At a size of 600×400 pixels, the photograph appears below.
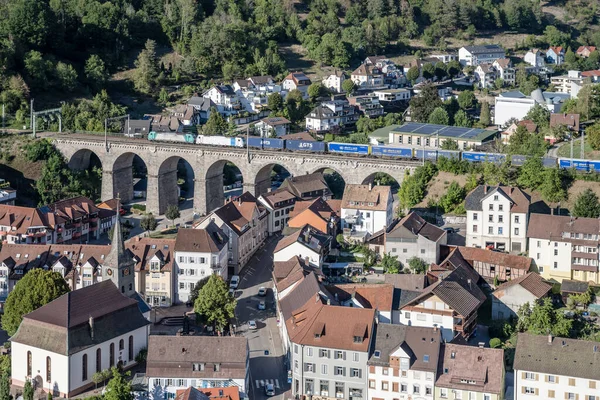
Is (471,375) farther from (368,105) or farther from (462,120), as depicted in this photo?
(368,105)

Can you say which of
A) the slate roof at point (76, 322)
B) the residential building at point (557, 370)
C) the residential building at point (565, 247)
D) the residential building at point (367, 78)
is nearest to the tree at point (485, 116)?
the residential building at point (367, 78)

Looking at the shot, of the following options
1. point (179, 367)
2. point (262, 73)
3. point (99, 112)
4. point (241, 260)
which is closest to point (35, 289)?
point (179, 367)

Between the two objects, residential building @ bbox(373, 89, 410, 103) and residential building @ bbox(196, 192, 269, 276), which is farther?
residential building @ bbox(373, 89, 410, 103)

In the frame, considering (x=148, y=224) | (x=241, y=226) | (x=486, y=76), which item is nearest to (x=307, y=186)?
(x=241, y=226)

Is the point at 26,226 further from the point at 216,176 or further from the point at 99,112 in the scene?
the point at 99,112

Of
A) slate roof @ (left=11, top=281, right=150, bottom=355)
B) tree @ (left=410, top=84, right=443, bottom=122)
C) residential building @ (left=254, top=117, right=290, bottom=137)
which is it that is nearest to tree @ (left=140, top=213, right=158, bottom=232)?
residential building @ (left=254, top=117, right=290, bottom=137)

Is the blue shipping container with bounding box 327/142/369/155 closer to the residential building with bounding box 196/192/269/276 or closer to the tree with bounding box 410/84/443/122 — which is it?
the residential building with bounding box 196/192/269/276

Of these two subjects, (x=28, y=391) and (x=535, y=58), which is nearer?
(x=28, y=391)
